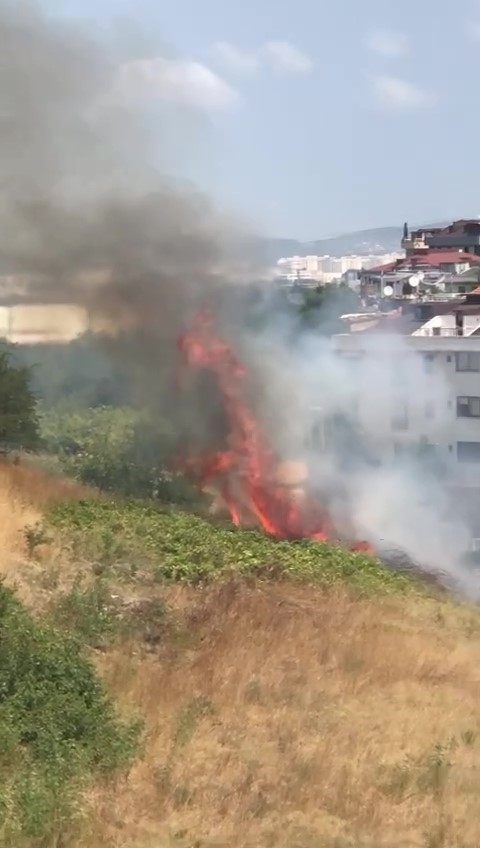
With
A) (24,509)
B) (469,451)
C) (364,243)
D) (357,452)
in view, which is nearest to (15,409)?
(24,509)

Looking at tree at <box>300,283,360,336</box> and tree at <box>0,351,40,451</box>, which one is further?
tree at <box>300,283,360,336</box>

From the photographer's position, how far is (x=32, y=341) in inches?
651

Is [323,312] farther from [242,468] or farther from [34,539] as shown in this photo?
[34,539]

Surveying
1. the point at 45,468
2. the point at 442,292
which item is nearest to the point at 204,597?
the point at 45,468

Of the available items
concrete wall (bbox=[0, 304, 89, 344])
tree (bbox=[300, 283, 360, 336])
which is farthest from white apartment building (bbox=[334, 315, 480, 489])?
concrete wall (bbox=[0, 304, 89, 344])

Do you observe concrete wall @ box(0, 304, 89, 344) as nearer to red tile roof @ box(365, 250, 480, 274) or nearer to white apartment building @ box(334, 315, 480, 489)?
white apartment building @ box(334, 315, 480, 489)

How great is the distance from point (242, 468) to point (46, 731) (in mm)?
10386

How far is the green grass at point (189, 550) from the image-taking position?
10.4m

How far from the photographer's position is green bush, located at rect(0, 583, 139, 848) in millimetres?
5016

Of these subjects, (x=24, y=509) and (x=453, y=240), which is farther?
(x=453, y=240)

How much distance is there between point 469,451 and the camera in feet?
92.7

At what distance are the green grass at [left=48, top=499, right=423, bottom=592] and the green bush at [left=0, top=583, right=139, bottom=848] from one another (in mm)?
3022

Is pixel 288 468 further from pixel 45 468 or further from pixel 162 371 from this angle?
pixel 45 468

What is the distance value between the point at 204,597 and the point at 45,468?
6424 mm
